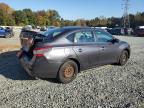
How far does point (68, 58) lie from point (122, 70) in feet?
8.25

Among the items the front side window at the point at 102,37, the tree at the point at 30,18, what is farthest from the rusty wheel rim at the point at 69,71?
the tree at the point at 30,18

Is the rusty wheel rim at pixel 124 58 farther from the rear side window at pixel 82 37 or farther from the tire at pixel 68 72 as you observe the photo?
the tire at pixel 68 72

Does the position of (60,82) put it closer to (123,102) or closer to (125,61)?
(123,102)

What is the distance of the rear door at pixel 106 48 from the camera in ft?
28.2

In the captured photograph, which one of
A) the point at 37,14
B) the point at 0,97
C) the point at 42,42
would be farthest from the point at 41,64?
the point at 37,14

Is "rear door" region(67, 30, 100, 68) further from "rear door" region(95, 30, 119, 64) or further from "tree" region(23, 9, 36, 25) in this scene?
"tree" region(23, 9, 36, 25)

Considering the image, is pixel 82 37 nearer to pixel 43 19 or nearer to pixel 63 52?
pixel 63 52

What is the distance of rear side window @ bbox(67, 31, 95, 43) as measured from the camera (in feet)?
25.3

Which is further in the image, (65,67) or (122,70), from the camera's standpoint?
(122,70)

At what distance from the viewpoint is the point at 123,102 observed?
18.9 ft

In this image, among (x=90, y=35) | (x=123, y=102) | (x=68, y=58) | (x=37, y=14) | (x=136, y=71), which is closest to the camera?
(x=123, y=102)

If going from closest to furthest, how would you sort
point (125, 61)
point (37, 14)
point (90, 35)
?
point (90, 35) → point (125, 61) → point (37, 14)

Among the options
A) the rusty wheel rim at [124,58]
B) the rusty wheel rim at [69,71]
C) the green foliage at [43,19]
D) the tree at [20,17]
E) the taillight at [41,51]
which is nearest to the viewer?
the taillight at [41,51]

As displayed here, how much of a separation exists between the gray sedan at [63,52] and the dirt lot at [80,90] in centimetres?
35
